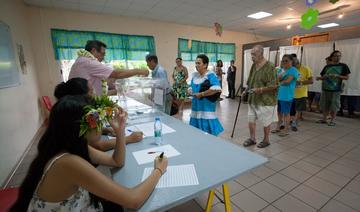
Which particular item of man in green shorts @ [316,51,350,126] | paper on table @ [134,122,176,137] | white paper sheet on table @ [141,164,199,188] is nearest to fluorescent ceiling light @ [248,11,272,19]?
man in green shorts @ [316,51,350,126]

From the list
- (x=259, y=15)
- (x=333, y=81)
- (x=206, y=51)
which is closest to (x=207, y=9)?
(x=259, y=15)

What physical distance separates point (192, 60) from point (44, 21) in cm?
429

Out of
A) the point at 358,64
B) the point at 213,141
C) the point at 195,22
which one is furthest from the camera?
the point at 195,22

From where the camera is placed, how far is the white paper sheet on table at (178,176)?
91 cm

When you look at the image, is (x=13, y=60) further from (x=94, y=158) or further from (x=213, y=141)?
(x=213, y=141)

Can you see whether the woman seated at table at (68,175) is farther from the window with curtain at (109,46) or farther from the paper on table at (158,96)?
the window with curtain at (109,46)

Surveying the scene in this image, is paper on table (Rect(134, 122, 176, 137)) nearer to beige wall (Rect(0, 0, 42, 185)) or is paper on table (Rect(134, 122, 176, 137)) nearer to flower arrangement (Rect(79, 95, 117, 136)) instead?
flower arrangement (Rect(79, 95, 117, 136))

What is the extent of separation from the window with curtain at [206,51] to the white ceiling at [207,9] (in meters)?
0.72

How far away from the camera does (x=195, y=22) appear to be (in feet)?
19.6

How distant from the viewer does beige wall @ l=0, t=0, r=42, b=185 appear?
223 centimetres

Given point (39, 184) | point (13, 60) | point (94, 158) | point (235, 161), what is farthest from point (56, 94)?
point (13, 60)

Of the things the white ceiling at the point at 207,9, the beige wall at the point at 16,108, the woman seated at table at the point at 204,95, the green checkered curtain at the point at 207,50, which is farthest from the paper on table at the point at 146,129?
the green checkered curtain at the point at 207,50

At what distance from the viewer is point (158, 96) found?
2.08 m

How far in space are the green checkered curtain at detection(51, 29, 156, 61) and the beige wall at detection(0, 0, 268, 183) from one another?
14cm
